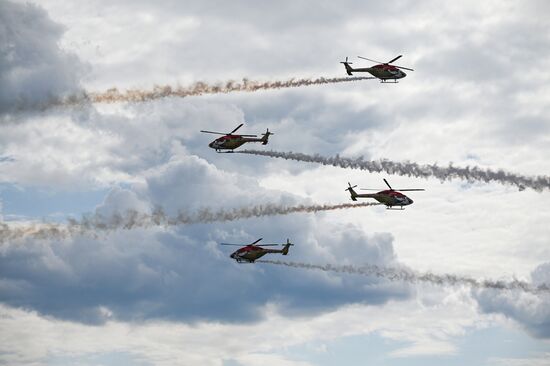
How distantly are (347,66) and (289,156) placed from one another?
18.3 m

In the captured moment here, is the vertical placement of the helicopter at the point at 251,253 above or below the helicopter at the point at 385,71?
below

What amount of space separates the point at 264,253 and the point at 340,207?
19154 millimetres

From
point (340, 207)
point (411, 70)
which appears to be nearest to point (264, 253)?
point (340, 207)

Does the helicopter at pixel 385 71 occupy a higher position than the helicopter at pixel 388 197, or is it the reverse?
the helicopter at pixel 385 71

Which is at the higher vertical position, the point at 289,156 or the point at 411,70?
the point at 411,70

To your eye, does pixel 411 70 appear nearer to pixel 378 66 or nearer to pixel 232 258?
pixel 378 66

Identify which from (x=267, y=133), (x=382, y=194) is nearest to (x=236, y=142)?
(x=267, y=133)

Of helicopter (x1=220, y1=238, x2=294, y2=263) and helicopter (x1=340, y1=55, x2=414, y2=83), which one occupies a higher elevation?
helicopter (x1=340, y1=55, x2=414, y2=83)

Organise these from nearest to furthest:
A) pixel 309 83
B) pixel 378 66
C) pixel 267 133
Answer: pixel 309 83
pixel 378 66
pixel 267 133

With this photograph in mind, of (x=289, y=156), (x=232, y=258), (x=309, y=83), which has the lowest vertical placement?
(x=232, y=258)

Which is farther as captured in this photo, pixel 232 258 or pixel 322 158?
pixel 232 258

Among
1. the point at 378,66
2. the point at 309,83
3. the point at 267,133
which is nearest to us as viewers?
the point at 309,83

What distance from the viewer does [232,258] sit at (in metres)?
149

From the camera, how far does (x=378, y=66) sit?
451ft
